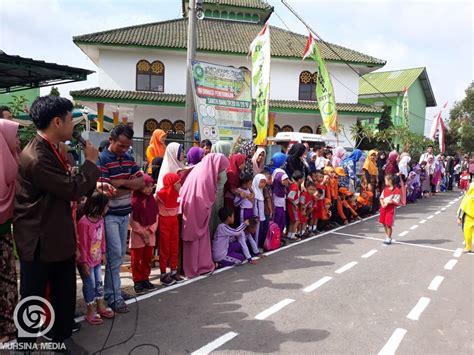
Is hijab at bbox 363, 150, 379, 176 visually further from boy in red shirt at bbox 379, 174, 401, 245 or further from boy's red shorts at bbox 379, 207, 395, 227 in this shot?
boy's red shorts at bbox 379, 207, 395, 227

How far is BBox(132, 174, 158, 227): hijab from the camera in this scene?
4.50m

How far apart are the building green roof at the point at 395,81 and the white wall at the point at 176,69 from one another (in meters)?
16.2

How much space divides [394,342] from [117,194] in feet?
10.2

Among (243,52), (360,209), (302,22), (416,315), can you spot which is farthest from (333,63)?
(416,315)

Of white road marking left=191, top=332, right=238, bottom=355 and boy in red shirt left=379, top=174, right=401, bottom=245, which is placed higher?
boy in red shirt left=379, top=174, right=401, bottom=245

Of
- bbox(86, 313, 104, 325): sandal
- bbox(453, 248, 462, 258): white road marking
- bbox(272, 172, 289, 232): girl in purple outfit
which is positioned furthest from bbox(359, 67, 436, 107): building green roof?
bbox(86, 313, 104, 325): sandal

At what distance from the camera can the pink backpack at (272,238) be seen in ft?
22.3

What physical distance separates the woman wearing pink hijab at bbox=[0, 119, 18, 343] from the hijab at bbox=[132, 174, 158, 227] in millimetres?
1405

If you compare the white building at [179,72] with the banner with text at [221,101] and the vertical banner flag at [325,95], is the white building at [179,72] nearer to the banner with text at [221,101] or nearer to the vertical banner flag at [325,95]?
the vertical banner flag at [325,95]

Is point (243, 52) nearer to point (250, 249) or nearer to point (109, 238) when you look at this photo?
point (250, 249)

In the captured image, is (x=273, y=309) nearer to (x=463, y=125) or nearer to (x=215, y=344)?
(x=215, y=344)

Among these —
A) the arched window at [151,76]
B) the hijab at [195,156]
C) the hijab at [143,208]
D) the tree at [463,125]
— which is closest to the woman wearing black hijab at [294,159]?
the hijab at [195,156]

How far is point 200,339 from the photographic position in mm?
3572

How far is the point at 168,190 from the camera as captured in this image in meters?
4.87
